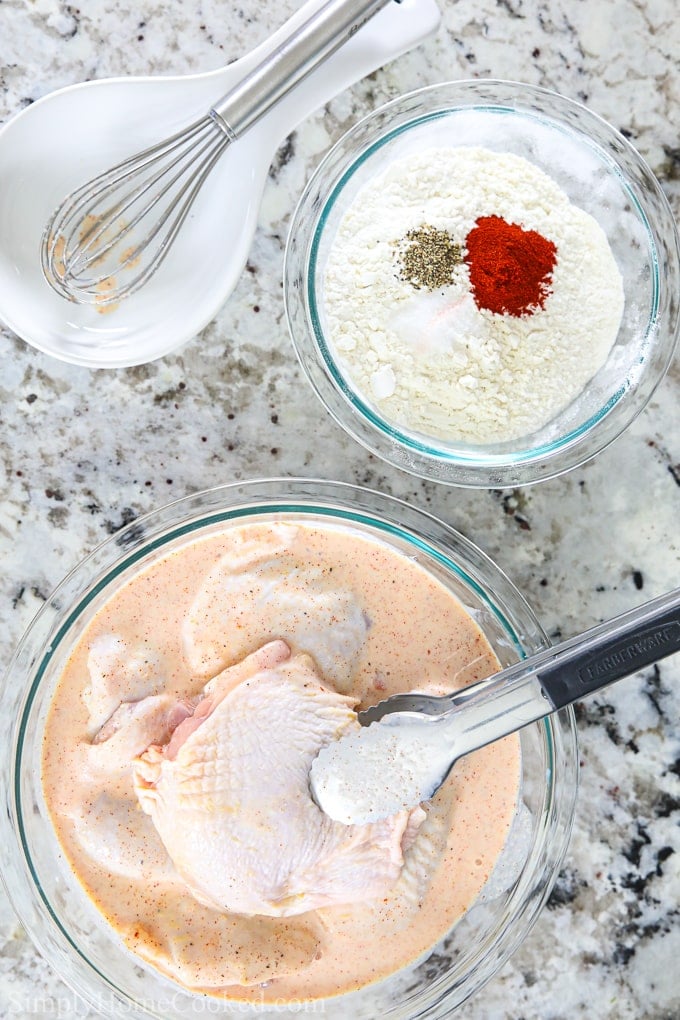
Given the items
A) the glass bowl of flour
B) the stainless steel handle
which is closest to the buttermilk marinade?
the stainless steel handle

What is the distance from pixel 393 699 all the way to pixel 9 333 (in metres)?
0.97

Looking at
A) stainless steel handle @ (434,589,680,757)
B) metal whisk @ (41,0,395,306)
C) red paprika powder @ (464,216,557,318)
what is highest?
metal whisk @ (41,0,395,306)

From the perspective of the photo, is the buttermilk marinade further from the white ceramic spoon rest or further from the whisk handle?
the whisk handle

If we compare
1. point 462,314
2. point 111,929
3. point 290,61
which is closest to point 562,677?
point 462,314

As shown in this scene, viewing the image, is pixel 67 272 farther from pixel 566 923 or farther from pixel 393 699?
pixel 566 923

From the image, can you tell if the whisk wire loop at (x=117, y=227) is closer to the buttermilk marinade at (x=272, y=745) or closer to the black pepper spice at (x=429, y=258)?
the black pepper spice at (x=429, y=258)

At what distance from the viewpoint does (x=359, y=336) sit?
1413 millimetres

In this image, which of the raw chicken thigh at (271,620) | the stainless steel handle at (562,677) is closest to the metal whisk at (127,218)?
the raw chicken thigh at (271,620)

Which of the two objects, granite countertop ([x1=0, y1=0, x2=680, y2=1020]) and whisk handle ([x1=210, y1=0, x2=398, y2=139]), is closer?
whisk handle ([x1=210, y1=0, x2=398, y2=139])

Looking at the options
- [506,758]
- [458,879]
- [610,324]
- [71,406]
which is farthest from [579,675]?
[71,406]

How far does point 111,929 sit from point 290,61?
1.49 m

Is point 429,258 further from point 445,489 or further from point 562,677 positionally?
point 562,677

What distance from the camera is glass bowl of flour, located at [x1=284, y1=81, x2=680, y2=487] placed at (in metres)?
1.35

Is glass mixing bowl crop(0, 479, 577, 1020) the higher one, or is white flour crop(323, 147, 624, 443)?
white flour crop(323, 147, 624, 443)
